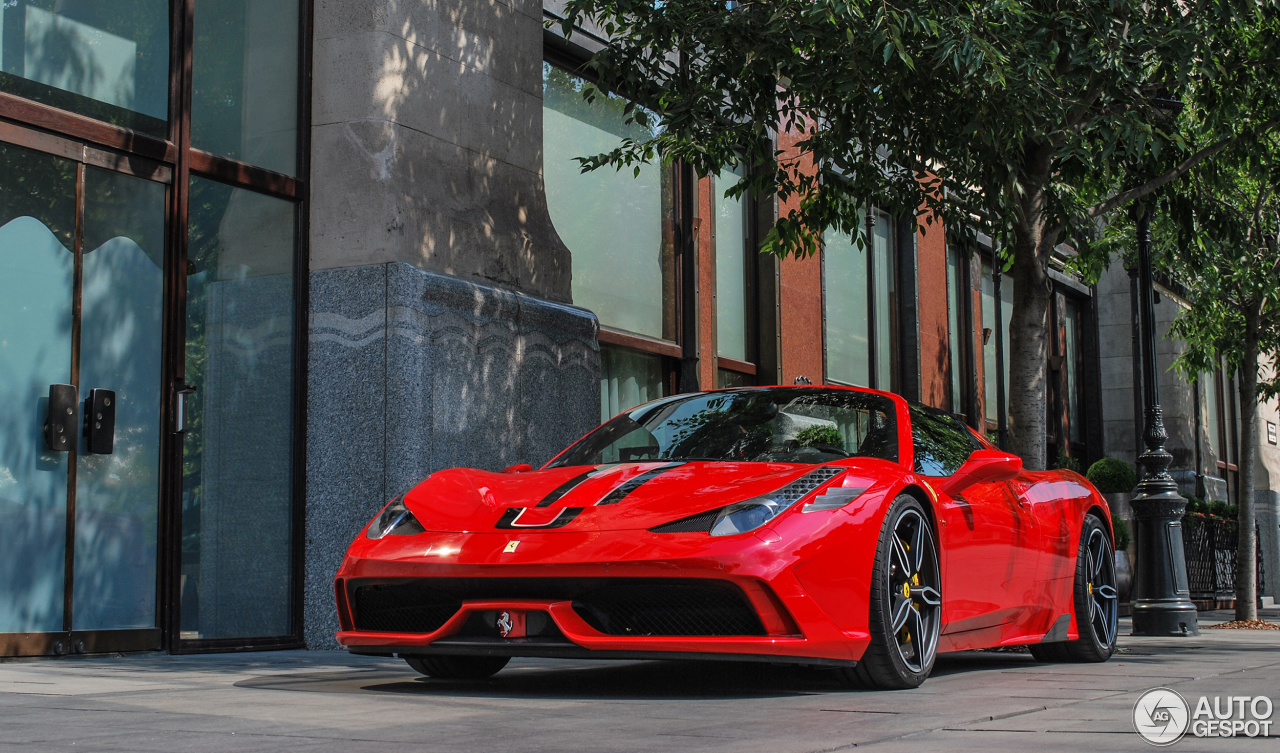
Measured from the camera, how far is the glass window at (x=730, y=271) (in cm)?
1493

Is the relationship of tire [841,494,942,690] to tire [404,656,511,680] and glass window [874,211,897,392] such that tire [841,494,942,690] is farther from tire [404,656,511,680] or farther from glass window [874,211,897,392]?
glass window [874,211,897,392]

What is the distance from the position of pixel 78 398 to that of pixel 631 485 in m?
3.65

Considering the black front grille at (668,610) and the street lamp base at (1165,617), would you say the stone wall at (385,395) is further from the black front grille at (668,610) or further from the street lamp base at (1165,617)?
the street lamp base at (1165,617)

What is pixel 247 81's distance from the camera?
8.90m

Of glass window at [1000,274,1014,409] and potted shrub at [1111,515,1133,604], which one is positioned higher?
glass window at [1000,274,1014,409]

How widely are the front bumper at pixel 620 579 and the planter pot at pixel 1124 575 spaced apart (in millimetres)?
13539

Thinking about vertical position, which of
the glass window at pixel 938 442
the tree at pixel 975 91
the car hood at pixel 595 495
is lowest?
the car hood at pixel 595 495

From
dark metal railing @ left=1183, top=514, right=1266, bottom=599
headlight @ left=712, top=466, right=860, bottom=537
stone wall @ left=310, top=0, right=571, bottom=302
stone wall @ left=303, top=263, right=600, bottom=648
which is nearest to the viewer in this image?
headlight @ left=712, top=466, right=860, bottom=537

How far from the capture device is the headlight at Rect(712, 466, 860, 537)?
4840 millimetres

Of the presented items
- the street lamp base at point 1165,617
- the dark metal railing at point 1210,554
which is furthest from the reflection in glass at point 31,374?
the dark metal railing at point 1210,554

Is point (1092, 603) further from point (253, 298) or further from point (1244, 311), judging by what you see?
point (1244, 311)

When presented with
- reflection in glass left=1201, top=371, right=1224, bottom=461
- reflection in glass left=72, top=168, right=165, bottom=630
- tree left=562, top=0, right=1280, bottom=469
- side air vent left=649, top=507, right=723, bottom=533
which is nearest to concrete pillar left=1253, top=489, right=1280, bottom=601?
reflection in glass left=1201, top=371, right=1224, bottom=461

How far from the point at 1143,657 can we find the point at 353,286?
5.50 metres

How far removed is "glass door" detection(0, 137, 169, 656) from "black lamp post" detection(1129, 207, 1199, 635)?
9.03m
